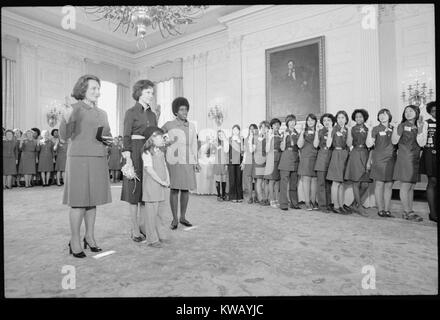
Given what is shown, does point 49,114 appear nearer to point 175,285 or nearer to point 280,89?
point 280,89

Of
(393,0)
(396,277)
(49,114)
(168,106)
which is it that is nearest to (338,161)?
(396,277)

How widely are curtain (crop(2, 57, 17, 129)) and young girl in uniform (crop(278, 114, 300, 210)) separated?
24.4ft

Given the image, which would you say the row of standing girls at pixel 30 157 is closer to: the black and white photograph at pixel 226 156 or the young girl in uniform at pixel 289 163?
the black and white photograph at pixel 226 156

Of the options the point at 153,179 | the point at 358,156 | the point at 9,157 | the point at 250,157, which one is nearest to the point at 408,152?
the point at 358,156

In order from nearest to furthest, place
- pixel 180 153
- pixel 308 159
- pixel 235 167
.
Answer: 1. pixel 180 153
2. pixel 308 159
3. pixel 235 167

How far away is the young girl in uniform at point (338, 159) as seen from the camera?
3.70 m

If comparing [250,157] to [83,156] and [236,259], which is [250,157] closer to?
[236,259]

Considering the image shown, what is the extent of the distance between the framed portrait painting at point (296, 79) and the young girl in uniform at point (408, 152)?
2.75m

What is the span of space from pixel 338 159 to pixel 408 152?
820mm

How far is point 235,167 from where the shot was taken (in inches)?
192

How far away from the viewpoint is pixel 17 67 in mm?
7219

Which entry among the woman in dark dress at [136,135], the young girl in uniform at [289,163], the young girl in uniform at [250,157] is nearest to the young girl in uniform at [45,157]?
the young girl in uniform at [250,157]
